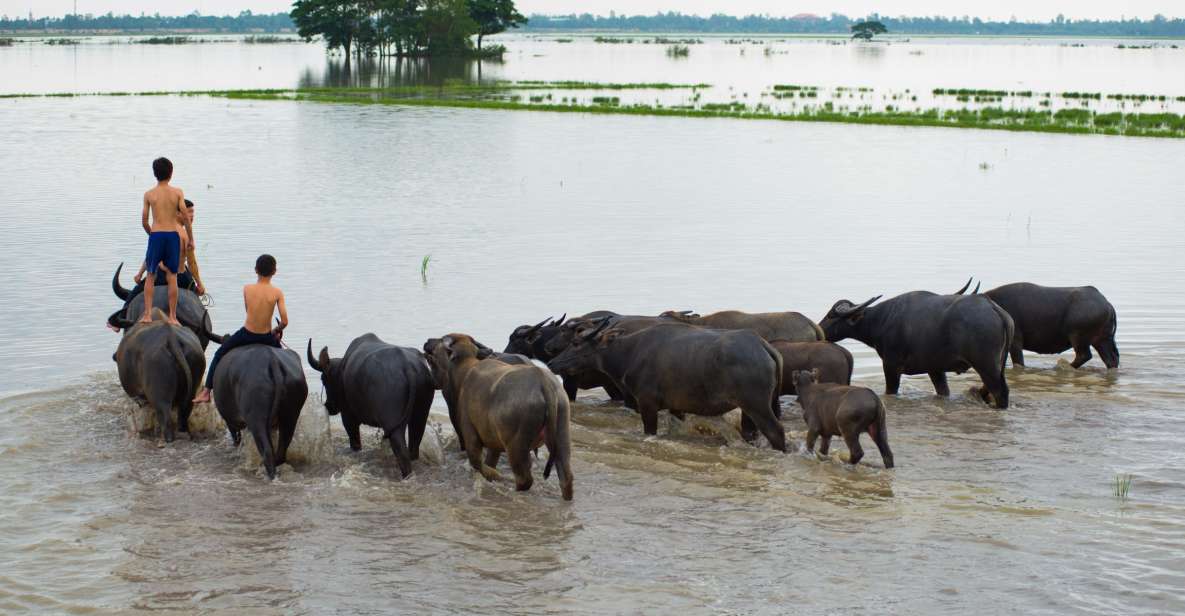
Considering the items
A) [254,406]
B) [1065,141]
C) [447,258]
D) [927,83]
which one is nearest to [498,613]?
[254,406]

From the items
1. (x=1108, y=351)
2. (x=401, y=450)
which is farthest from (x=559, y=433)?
(x=1108, y=351)

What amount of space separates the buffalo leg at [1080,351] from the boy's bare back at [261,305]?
8203 millimetres

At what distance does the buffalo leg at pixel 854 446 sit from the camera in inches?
399

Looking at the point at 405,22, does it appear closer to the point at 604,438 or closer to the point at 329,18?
the point at 329,18

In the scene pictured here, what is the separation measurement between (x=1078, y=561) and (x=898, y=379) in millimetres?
4725

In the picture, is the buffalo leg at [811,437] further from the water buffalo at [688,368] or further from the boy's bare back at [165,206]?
the boy's bare back at [165,206]

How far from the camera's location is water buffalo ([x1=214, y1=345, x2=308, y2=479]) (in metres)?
9.82

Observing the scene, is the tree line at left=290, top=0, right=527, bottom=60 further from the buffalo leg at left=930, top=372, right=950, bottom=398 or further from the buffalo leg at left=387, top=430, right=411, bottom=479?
the buffalo leg at left=387, top=430, right=411, bottom=479

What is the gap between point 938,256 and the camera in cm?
2081

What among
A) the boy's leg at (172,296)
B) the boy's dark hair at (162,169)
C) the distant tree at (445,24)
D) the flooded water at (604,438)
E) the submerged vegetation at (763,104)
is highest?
the distant tree at (445,24)

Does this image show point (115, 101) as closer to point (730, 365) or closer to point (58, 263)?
point (58, 263)

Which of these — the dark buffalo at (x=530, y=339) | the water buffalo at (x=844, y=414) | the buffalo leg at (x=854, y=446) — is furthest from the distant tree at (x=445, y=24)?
the buffalo leg at (x=854, y=446)

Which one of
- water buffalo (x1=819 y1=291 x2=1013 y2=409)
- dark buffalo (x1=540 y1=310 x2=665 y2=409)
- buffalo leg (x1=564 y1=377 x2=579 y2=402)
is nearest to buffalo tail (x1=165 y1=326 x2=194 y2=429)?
dark buffalo (x1=540 y1=310 x2=665 y2=409)

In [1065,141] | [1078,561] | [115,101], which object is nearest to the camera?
[1078,561]
